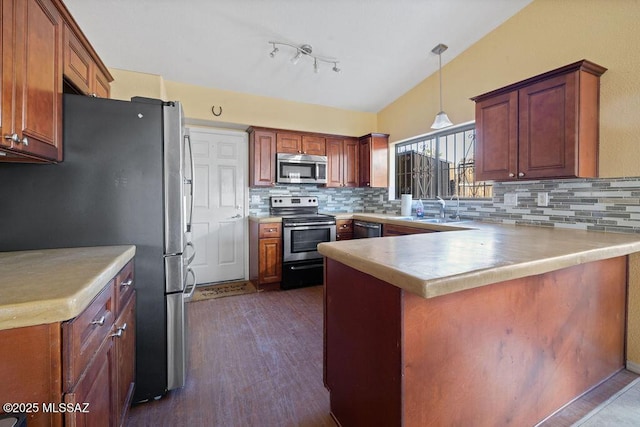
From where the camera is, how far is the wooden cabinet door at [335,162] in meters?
4.25

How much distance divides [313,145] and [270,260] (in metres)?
1.80

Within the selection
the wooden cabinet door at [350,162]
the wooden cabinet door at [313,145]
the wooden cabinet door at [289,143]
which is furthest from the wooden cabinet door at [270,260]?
the wooden cabinet door at [350,162]

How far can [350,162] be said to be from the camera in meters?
4.44

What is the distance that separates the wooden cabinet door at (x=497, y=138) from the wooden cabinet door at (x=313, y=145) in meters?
2.16

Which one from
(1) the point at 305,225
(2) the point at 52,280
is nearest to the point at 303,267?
(1) the point at 305,225

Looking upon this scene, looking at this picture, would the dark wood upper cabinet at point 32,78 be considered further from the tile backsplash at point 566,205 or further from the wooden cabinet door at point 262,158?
the tile backsplash at point 566,205

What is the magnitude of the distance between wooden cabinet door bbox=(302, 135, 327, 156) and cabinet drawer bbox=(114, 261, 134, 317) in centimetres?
297

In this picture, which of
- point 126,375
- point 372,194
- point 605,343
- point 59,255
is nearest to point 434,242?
point 605,343

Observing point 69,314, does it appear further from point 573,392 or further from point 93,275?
point 573,392

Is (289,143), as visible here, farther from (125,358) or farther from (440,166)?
(125,358)

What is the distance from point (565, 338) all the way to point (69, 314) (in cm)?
214

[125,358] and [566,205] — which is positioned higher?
[566,205]

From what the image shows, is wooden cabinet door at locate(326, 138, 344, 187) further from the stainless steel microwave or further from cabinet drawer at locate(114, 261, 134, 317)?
cabinet drawer at locate(114, 261, 134, 317)

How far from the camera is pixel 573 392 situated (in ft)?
5.09
